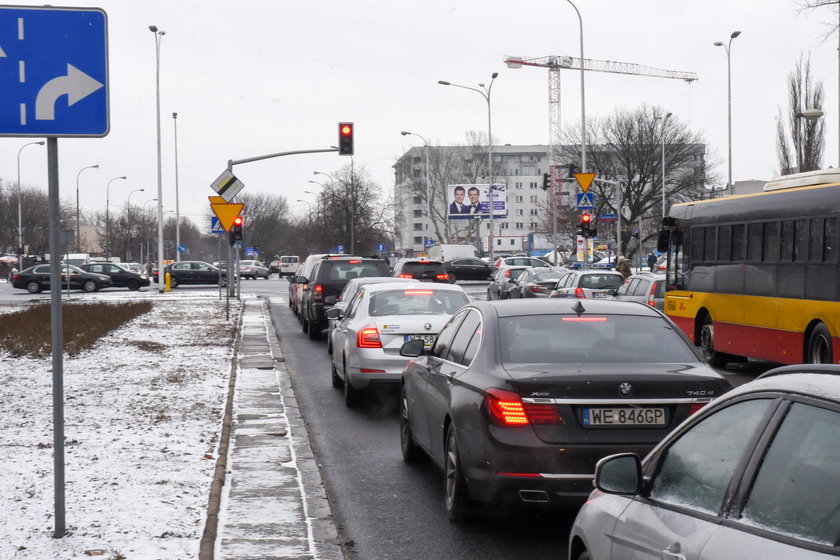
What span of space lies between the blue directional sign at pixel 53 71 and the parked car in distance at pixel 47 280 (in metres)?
50.6

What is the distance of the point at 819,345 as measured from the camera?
45.9 feet

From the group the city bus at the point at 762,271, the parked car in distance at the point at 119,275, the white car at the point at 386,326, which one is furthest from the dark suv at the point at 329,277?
the parked car in distance at the point at 119,275

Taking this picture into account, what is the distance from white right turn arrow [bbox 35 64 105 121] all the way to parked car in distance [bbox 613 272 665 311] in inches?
641

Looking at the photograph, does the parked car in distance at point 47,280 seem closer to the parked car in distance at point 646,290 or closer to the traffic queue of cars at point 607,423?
the parked car in distance at point 646,290

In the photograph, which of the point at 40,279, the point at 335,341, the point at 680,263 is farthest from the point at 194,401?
the point at 40,279

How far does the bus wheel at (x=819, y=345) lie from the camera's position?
13.6 metres

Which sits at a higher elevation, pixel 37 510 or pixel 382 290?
pixel 382 290

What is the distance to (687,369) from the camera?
6.69 m

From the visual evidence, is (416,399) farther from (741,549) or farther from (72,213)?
(72,213)

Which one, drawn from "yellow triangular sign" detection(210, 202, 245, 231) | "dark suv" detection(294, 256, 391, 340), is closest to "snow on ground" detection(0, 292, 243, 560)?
"dark suv" detection(294, 256, 391, 340)

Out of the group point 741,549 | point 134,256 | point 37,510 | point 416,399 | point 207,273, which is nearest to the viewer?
point 741,549

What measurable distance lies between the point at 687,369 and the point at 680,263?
42.4 ft

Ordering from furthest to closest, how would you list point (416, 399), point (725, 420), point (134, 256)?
point (134, 256)
point (416, 399)
point (725, 420)

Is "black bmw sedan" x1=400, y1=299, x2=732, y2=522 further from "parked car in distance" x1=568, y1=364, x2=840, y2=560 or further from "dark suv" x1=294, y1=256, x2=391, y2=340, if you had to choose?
"dark suv" x1=294, y1=256, x2=391, y2=340
